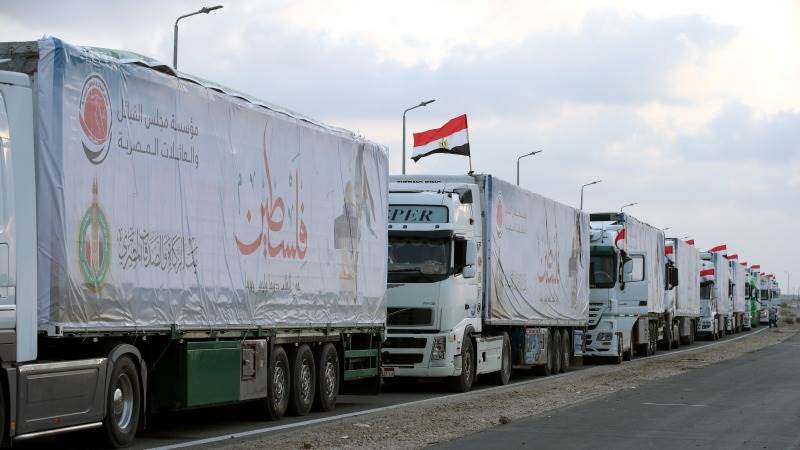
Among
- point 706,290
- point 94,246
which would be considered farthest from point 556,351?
point 706,290

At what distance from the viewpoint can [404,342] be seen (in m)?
23.7

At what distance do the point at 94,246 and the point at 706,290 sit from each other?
53.0 meters

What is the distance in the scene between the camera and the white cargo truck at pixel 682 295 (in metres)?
47.8

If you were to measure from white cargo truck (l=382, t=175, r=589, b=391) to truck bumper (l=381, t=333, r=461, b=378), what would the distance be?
0.02 meters

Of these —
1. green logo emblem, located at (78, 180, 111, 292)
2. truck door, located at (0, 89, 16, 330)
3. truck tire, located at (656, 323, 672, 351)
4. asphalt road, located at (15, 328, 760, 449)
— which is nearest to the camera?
truck door, located at (0, 89, 16, 330)

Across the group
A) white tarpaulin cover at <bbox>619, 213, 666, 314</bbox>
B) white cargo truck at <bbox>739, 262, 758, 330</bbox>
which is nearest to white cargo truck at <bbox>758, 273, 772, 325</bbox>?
white cargo truck at <bbox>739, 262, 758, 330</bbox>

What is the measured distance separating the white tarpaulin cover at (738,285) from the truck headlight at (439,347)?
54468 millimetres

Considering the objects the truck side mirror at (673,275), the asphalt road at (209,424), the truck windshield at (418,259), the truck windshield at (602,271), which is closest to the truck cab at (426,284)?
the truck windshield at (418,259)

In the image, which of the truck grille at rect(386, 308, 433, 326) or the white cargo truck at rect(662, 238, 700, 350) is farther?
the white cargo truck at rect(662, 238, 700, 350)

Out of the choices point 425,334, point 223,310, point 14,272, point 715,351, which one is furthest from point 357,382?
point 715,351

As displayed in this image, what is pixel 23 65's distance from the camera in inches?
486

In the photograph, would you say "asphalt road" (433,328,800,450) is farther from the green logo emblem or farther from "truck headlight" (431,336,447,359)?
the green logo emblem

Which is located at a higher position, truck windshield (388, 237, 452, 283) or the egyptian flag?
the egyptian flag

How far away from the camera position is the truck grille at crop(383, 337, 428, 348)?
23500mm
